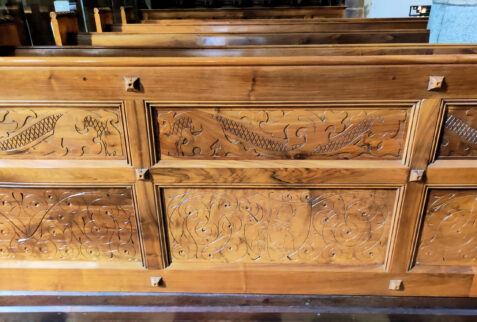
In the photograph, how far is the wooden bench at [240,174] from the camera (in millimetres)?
1053

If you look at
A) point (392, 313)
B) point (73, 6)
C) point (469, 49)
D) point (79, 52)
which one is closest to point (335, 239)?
point (392, 313)

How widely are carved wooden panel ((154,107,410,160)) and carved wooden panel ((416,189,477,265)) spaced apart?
9.8 inches

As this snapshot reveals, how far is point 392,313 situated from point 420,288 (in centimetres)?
15

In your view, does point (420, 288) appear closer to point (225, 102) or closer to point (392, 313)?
point (392, 313)

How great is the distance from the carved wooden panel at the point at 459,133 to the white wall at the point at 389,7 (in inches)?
130

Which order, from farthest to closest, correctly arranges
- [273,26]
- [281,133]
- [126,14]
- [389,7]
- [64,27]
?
[389,7] → [126,14] → [273,26] → [64,27] → [281,133]

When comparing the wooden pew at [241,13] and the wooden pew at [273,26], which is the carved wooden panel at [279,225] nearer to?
the wooden pew at [273,26]

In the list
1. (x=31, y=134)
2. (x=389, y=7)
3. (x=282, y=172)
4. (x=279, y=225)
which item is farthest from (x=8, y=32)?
(x=389, y=7)

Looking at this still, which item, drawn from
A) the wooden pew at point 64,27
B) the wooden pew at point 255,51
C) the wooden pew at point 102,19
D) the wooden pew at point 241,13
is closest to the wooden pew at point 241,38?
the wooden pew at point 64,27

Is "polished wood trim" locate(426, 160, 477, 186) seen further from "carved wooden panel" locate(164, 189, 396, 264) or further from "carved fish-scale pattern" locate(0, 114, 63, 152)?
"carved fish-scale pattern" locate(0, 114, 63, 152)

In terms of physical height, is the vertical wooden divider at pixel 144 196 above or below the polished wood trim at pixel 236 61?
below

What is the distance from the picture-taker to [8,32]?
1.28 meters

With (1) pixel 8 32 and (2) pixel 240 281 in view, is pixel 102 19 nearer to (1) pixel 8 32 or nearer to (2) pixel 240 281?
(1) pixel 8 32

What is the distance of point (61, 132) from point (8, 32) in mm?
493
